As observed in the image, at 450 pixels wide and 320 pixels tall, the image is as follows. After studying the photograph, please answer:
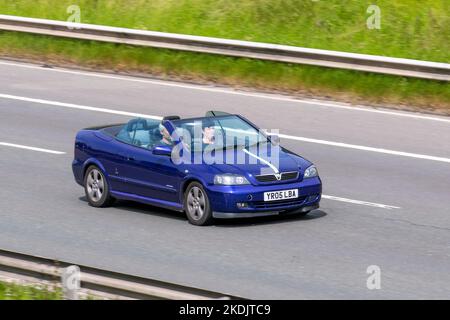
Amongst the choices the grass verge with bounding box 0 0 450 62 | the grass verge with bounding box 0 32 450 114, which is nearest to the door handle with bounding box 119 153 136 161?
the grass verge with bounding box 0 32 450 114

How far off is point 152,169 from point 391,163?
4.43 metres

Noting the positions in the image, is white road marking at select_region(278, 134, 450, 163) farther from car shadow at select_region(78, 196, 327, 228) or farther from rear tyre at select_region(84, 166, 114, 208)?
rear tyre at select_region(84, 166, 114, 208)

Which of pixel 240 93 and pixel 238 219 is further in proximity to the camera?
pixel 240 93

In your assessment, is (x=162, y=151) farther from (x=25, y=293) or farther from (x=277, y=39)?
(x=277, y=39)

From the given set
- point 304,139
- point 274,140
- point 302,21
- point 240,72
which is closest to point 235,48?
point 240,72

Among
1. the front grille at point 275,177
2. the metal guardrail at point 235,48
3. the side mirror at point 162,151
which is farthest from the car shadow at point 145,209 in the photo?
the metal guardrail at point 235,48

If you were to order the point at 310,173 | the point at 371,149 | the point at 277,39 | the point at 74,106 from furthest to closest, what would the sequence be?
1. the point at 277,39
2. the point at 74,106
3. the point at 371,149
4. the point at 310,173

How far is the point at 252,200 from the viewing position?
13773 mm

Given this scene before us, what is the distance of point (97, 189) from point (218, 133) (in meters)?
1.90

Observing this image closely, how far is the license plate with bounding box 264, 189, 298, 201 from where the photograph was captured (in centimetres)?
1384

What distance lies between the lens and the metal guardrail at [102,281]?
9.53m

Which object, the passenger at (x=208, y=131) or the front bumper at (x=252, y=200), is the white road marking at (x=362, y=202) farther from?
the passenger at (x=208, y=131)

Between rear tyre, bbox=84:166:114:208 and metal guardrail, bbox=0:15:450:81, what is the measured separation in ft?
23.5

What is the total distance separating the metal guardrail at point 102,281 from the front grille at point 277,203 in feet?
12.3
